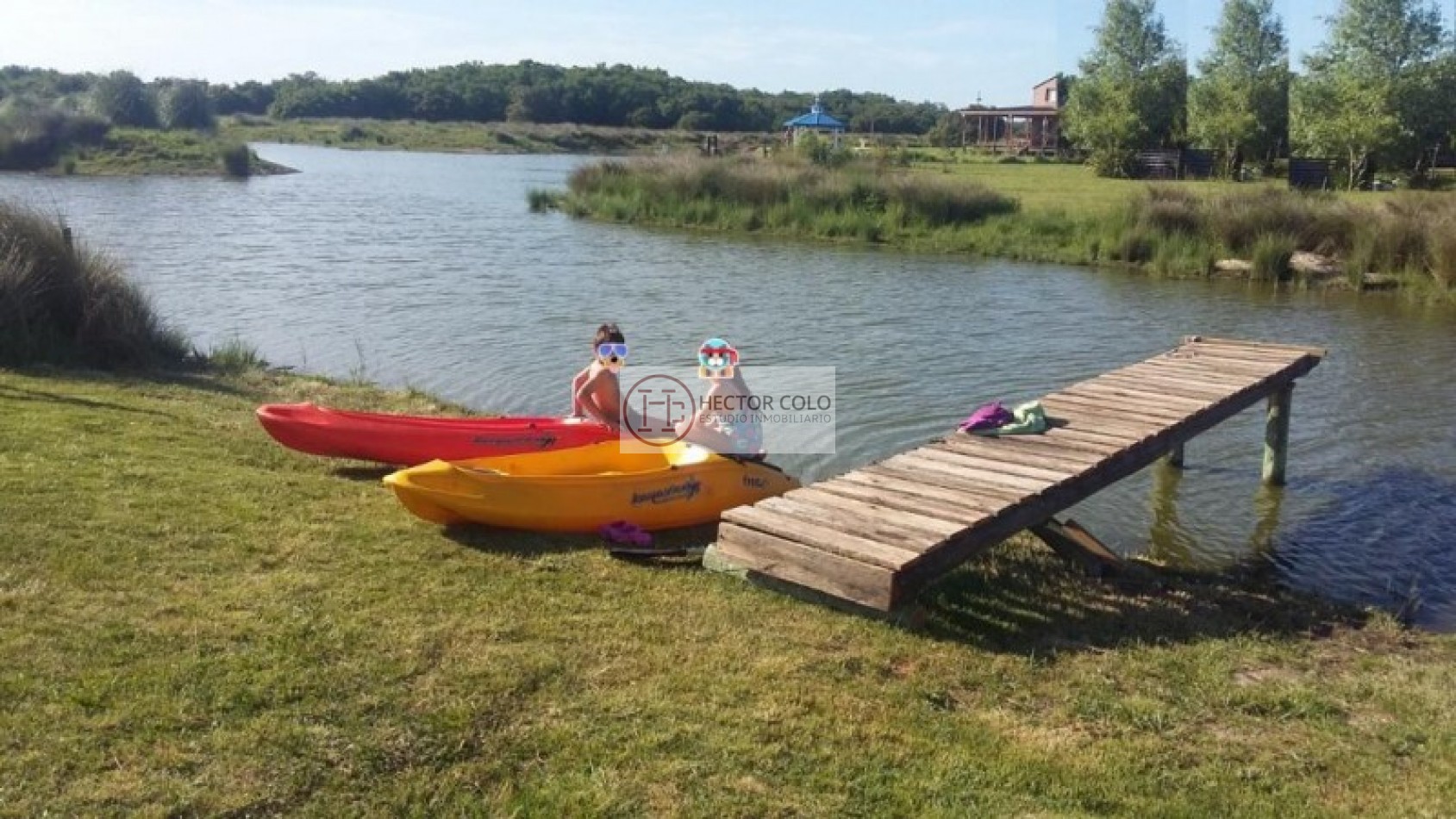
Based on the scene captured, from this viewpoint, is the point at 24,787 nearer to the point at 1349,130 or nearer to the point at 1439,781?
the point at 1439,781

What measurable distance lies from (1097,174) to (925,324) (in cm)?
2713

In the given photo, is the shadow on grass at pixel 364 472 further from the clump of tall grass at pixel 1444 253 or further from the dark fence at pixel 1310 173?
the dark fence at pixel 1310 173

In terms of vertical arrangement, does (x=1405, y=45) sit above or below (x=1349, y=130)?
above

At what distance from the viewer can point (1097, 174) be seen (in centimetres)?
4169

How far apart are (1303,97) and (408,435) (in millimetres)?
34444

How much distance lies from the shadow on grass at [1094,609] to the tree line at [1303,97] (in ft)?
102

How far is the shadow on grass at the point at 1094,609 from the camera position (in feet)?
19.8

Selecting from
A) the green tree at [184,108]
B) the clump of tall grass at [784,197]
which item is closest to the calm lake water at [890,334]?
the clump of tall grass at [784,197]

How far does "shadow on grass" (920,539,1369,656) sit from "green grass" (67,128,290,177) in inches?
1956

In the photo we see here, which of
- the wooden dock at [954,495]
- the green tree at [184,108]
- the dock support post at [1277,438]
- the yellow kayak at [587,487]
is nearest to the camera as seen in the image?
the wooden dock at [954,495]

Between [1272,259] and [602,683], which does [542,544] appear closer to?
[602,683]

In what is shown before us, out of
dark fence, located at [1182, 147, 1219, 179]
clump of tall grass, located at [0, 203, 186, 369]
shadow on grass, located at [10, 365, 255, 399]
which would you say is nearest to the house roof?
dark fence, located at [1182, 147, 1219, 179]

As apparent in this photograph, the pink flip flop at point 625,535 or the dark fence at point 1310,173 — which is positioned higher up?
the dark fence at point 1310,173

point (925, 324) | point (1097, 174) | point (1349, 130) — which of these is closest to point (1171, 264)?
point (925, 324)
